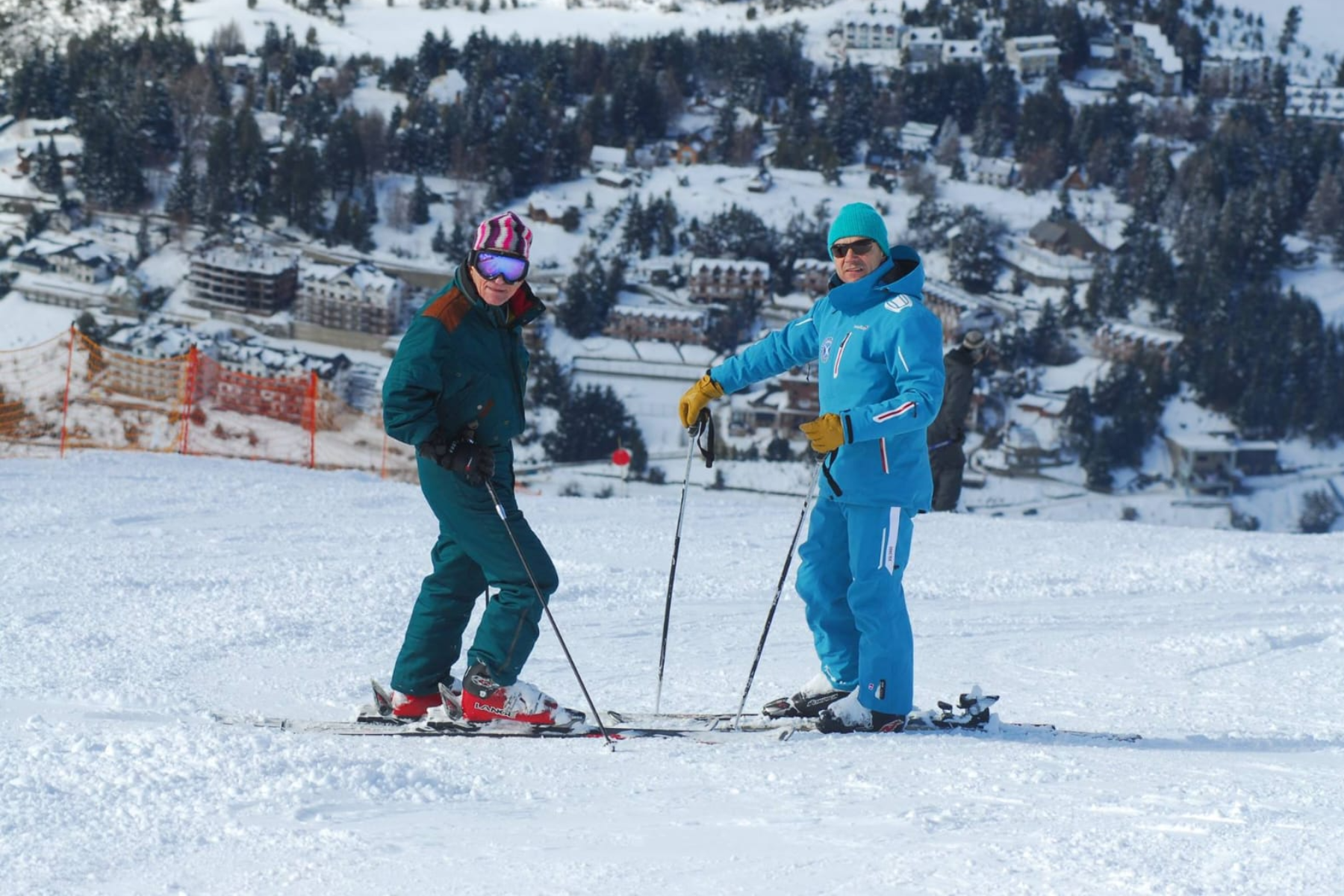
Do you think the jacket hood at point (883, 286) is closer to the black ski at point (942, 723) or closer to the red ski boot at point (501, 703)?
the black ski at point (942, 723)

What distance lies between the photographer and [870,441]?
3.19 metres

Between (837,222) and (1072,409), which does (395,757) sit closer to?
(837,222)

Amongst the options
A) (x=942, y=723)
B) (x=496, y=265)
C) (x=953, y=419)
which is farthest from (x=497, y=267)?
(x=953, y=419)

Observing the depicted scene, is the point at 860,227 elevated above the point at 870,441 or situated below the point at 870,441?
above

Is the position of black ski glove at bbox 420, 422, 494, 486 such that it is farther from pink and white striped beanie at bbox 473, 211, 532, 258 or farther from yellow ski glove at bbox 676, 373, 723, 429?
yellow ski glove at bbox 676, 373, 723, 429

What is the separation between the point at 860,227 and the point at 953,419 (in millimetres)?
4728

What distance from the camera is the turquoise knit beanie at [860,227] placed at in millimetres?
3184

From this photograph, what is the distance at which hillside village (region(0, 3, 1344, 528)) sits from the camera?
44.6 meters

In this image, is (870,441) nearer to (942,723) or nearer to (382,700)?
(942,723)

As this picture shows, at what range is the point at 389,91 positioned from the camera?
79.6 metres

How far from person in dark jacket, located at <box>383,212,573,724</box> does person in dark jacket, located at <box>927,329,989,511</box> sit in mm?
4470

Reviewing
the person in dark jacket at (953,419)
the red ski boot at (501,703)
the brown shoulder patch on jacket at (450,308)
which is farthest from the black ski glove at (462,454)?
the person in dark jacket at (953,419)

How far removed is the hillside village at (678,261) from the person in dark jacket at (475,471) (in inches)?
1275

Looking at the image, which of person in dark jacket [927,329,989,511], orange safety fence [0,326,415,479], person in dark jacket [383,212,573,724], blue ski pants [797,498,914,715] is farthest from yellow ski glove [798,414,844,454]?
orange safety fence [0,326,415,479]
